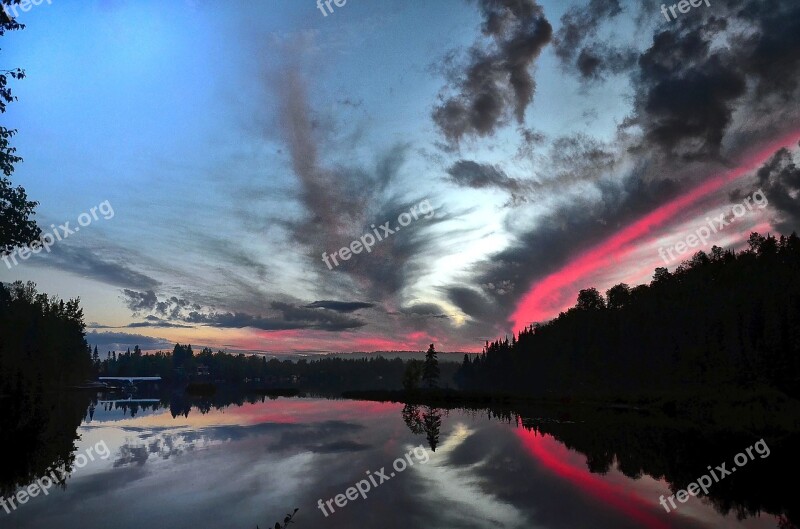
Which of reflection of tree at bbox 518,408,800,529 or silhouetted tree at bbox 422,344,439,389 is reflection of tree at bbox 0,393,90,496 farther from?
silhouetted tree at bbox 422,344,439,389

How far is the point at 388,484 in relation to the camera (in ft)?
74.4

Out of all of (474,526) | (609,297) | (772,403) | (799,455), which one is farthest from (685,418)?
(609,297)

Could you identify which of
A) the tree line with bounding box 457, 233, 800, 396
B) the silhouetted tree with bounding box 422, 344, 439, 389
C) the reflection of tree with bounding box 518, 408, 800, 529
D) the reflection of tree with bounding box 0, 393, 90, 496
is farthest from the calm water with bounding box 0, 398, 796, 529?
the silhouetted tree with bounding box 422, 344, 439, 389

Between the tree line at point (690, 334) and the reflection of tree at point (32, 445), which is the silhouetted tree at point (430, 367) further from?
the reflection of tree at point (32, 445)

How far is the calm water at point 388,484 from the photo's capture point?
17062 mm

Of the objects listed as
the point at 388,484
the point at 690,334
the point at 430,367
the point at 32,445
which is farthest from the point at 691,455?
the point at 430,367

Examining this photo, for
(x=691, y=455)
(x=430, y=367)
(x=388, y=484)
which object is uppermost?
(x=430, y=367)

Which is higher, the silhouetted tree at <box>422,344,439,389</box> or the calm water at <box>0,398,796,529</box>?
the silhouetted tree at <box>422,344,439,389</box>

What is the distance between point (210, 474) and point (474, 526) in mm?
14448

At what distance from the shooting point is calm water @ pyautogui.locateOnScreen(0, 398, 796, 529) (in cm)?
1706

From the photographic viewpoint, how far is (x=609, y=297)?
164 metres

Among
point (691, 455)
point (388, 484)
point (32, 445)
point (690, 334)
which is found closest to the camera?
point (388, 484)

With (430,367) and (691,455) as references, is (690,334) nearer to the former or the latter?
(691,455)

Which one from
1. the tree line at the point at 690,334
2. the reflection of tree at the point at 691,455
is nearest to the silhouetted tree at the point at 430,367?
the tree line at the point at 690,334
